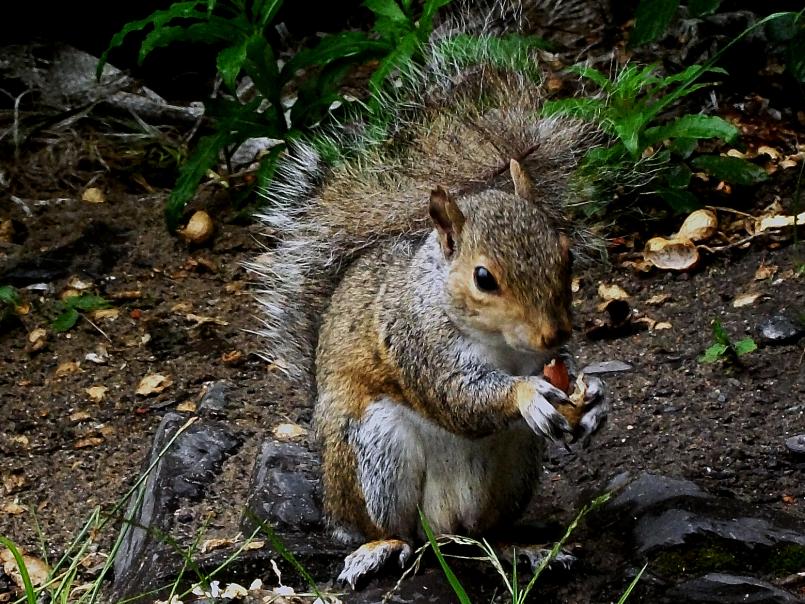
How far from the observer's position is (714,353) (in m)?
3.13

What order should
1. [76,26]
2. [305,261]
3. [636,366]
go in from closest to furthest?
[305,261], [636,366], [76,26]

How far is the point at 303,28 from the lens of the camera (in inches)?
206

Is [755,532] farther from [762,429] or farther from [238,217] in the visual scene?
[238,217]

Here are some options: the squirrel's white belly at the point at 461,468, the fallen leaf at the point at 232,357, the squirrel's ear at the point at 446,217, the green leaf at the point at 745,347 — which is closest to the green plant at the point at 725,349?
the green leaf at the point at 745,347

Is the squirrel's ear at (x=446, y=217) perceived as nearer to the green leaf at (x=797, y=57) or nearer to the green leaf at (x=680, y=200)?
the green leaf at (x=680, y=200)

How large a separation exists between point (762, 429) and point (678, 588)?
754 millimetres

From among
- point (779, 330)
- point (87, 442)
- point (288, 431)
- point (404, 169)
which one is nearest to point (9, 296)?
point (87, 442)

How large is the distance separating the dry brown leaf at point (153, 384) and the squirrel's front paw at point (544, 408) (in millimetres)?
1783

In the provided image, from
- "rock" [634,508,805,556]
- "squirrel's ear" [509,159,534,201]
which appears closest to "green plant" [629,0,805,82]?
"squirrel's ear" [509,159,534,201]

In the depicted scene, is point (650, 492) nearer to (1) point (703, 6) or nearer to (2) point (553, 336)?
(2) point (553, 336)

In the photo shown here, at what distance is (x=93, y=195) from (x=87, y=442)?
1430 mm

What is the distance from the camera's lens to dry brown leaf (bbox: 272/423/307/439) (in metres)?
3.19

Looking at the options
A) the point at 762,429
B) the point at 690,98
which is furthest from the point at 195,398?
the point at 690,98

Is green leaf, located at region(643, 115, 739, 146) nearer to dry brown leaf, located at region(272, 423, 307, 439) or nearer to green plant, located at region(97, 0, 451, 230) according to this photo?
green plant, located at region(97, 0, 451, 230)
